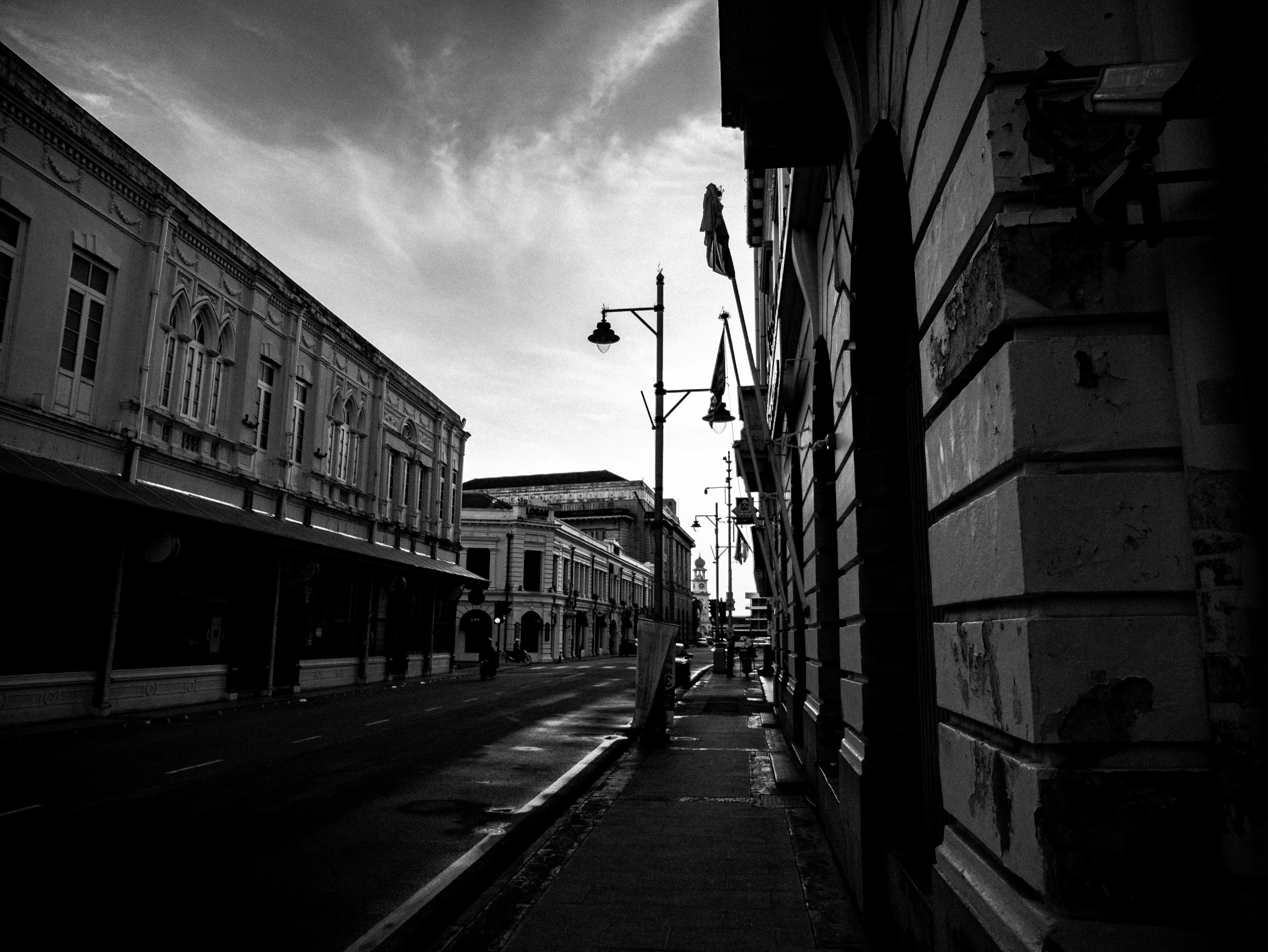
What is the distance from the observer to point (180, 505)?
60.0ft

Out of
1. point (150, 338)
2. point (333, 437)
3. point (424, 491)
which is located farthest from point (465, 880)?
point (424, 491)

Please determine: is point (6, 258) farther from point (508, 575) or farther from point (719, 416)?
point (508, 575)

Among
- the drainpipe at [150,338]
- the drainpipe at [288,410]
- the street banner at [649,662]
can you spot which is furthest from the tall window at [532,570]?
the street banner at [649,662]

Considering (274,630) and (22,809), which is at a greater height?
(274,630)

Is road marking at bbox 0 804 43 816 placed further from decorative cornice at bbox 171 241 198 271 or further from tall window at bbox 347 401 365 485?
tall window at bbox 347 401 365 485

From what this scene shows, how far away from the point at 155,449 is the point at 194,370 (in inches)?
118

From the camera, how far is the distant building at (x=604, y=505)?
101 metres

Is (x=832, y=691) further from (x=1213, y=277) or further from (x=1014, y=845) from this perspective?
(x=1213, y=277)

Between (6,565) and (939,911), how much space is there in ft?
55.3

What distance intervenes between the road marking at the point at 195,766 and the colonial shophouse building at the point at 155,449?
18.5 ft

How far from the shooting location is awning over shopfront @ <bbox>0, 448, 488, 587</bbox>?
14.3 metres

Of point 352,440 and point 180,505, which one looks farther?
point 352,440

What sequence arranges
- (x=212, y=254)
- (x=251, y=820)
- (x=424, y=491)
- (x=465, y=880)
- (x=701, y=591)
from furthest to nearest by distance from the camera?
(x=701, y=591)
(x=424, y=491)
(x=212, y=254)
(x=251, y=820)
(x=465, y=880)

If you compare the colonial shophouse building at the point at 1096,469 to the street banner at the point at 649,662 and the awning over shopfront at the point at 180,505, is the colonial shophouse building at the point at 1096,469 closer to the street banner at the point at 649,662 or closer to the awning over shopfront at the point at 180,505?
the street banner at the point at 649,662
